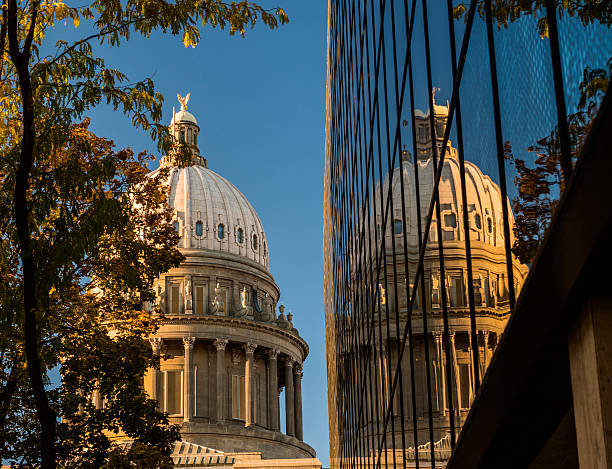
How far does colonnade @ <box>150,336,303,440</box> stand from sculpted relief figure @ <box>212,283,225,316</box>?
2.80 m

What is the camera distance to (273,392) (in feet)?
340

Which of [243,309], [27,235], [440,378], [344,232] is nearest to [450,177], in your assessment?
[440,378]

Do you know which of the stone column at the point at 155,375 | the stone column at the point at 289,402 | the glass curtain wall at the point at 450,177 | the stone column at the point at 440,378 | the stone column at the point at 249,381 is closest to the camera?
the glass curtain wall at the point at 450,177

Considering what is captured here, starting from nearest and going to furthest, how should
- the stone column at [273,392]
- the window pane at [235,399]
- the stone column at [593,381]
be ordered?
the stone column at [593,381]
the window pane at [235,399]
the stone column at [273,392]

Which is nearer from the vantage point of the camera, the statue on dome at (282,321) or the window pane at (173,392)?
the window pane at (173,392)

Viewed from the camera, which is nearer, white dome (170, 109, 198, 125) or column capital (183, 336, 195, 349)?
column capital (183, 336, 195, 349)

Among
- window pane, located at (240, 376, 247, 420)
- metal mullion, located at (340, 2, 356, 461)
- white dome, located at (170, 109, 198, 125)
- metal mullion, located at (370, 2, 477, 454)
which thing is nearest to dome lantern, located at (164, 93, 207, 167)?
white dome, located at (170, 109, 198, 125)

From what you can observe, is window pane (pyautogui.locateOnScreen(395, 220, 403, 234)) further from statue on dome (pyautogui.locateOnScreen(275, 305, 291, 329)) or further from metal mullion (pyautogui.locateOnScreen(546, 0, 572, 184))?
statue on dome (pyautogui.locateOnScreen(275, 305, 291, 329))

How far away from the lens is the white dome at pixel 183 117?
122 metres

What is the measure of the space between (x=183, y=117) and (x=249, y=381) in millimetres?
36773

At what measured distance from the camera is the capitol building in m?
98.4

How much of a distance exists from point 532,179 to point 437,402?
19.1 ft

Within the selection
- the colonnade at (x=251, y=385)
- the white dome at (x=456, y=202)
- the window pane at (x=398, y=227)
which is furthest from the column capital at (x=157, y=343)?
the white dome at (x=456, y=202)

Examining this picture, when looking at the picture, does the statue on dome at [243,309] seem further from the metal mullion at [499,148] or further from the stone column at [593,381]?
the stone column at [593,381]
